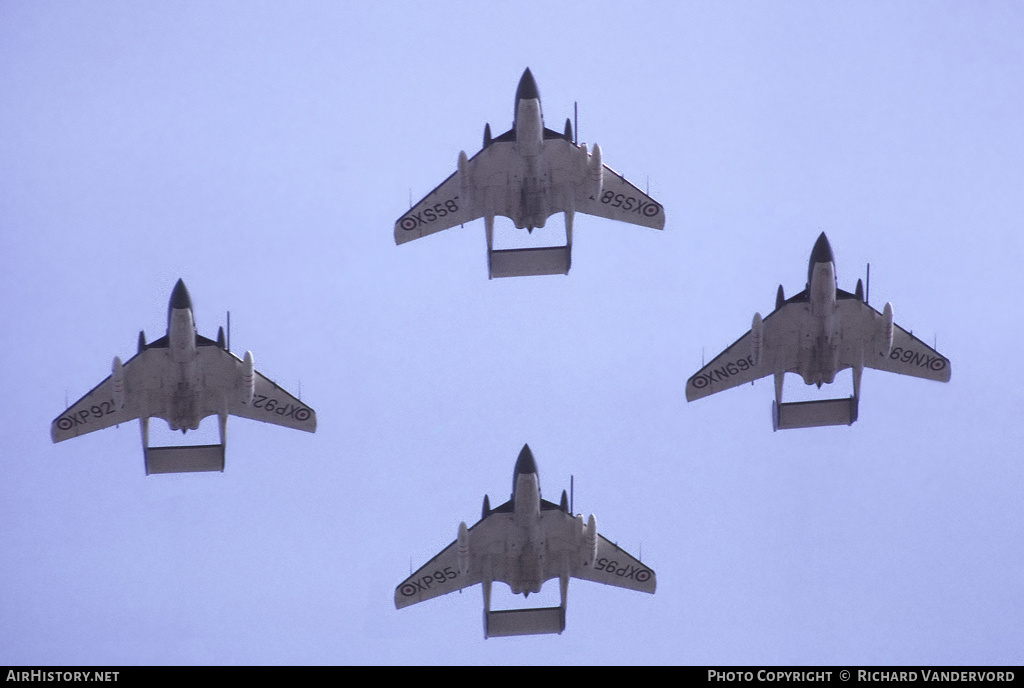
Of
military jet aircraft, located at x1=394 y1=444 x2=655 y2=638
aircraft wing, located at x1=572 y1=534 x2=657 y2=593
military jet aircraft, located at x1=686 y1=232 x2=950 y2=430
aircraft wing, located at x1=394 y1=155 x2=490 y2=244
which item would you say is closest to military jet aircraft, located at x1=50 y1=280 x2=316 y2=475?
aircraft wing, located at x1=394 y1=155 x2=490 y2=244

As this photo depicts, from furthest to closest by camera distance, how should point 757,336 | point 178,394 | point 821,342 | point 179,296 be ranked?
point 821,342, point 178,394, point 757,336, point 179,296

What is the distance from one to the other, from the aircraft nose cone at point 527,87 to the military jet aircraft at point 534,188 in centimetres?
3

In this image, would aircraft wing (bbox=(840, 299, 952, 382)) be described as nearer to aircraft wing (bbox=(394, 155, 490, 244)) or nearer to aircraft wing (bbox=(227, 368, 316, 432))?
aircraft wing (bbox=(394, 155, 490, 244))

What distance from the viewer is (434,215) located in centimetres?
5962

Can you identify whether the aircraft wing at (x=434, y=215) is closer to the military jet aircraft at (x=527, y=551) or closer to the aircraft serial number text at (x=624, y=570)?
the military jet aircraft at (x=527, y=551)

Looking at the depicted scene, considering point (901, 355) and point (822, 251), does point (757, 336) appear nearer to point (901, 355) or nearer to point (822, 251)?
point (822, 251)

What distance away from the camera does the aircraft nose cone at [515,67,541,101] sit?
54.4 meters

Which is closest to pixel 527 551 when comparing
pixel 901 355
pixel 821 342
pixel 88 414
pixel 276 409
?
pixel 276 409

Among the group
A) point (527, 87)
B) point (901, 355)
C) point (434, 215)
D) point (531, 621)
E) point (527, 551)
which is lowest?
point (531, 621)

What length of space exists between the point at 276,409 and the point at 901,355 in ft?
69.1

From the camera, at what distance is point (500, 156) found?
56656 mm

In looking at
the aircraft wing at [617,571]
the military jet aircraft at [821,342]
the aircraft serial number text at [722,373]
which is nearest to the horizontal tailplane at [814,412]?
the military jet aircraft at [821,342]

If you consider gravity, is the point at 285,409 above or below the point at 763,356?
below
